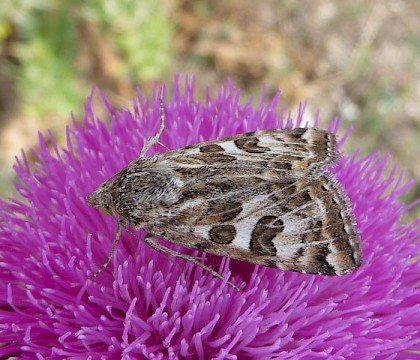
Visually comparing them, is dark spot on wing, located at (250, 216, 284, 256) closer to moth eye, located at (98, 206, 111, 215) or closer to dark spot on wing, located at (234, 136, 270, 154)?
dark spot on wing, located at (234, 136, 270, 154)

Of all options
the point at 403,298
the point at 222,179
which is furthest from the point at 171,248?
the point at 403,298

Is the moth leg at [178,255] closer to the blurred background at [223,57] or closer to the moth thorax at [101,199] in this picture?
the moth thorax at [101,199]

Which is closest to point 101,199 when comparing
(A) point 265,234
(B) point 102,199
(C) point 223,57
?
(B) point 102,199

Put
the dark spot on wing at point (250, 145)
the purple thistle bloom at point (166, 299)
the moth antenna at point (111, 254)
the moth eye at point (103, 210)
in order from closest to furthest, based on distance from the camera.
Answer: the purple thistle bloom at point (166, 299), the moth antenna at point (111, 254), the moth eye at point (103, 210), the dark spot on wing at point (250, 145)

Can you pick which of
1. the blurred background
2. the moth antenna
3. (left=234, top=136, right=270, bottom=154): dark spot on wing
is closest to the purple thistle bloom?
the moth antenna

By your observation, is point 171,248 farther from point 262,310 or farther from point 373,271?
point 373,271

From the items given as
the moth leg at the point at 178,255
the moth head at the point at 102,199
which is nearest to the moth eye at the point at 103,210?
the moth head at the point at 102,199

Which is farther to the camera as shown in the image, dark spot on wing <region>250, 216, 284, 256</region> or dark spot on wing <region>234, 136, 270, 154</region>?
dark spot on wing <region>234, 136, 270, 154</region>

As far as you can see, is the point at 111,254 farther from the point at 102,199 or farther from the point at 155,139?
the point at 155,139
